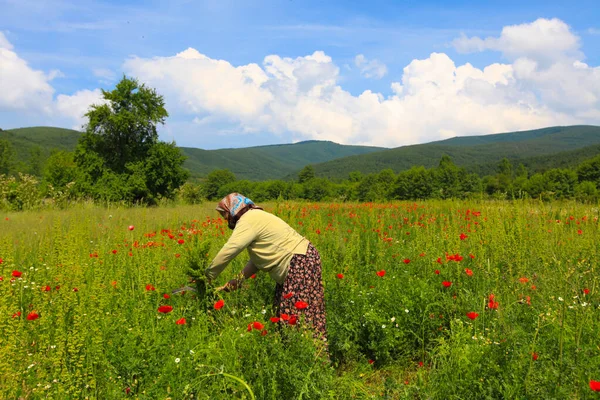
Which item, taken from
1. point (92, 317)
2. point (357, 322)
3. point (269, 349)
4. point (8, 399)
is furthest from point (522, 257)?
point (8, 399)

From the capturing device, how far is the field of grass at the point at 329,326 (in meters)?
2.27

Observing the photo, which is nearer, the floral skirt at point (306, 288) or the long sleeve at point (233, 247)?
the long sleeve at point (233, 247)

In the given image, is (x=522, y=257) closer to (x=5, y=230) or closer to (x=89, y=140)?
(x=5, y=230)

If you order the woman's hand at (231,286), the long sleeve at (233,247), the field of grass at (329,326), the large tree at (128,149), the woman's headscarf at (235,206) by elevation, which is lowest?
the field of grass at (329,326)

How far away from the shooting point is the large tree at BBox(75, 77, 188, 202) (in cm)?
2375

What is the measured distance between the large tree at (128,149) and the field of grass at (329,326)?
741 inches

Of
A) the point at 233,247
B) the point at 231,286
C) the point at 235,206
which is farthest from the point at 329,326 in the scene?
the point at 235,206

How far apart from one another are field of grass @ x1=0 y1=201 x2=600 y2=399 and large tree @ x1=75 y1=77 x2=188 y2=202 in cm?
1883

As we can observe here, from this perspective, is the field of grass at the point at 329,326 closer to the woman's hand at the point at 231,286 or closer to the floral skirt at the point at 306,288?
the woman's hand at the point at 231,286

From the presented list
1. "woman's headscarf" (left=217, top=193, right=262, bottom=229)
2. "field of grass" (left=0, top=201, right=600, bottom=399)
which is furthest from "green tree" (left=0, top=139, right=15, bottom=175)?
"woman's headscarf" (left=217, top=193, right=262, bottom=229)

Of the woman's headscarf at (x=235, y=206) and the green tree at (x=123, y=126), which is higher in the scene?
the green tree at (x=123, y=126)

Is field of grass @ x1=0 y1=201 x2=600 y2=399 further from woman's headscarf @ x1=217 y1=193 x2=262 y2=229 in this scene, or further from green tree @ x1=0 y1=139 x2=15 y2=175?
green tree @ x1=0 y1=139 x2=15 y2=175

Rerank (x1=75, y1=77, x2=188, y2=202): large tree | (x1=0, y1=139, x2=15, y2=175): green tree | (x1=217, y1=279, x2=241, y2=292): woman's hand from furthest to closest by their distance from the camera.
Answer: (x1=0, y1=139, x2=15, y2=175): green tree
(x1=75, y1=77, x2=188, y2=202): large tree
(x1=217, y1=279, x2=241, y2=292): woman's hand

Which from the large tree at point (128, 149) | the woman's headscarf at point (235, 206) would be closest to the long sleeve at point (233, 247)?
the woman's headscarf at point (235, 206)
